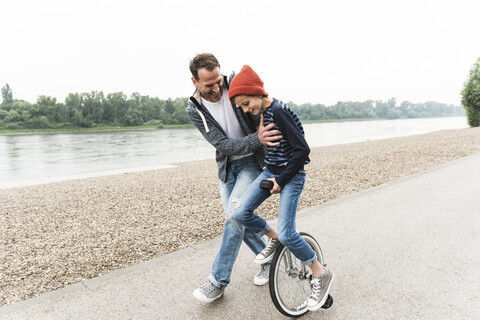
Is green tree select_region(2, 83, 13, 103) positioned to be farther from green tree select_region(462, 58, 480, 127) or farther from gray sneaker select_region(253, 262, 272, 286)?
gray sneaker select_region(253, 262, 272, 286)

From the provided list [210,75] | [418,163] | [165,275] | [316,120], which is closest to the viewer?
[210,75]

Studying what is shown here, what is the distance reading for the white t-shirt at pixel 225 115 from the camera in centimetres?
259

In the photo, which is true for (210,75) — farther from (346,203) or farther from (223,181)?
(346,203)

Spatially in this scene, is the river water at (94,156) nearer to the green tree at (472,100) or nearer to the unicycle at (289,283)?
the green tree at (472,100)

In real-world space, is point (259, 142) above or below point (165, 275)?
above

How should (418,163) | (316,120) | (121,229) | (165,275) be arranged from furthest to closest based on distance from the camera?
→ (316,120), (418,163), (121,229), (165,275)

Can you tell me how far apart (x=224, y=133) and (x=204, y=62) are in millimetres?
604

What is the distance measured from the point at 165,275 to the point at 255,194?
1.48m

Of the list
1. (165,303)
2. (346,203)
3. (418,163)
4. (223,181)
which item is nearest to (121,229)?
(165,303)

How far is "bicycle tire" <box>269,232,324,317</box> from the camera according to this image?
2.40m

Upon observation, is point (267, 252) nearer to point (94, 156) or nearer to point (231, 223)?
point (231, 223)

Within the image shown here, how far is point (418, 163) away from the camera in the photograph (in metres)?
9.63

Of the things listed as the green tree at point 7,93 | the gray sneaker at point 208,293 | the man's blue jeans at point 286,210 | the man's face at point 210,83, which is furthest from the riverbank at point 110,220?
the green tree at point 7,93

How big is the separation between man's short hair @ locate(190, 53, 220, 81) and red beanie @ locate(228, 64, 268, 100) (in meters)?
0.27
